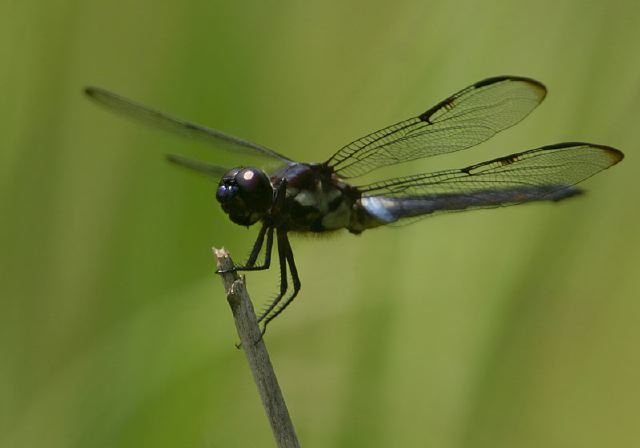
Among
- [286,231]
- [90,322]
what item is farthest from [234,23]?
[90,322]

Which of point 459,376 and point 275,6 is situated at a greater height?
point 275,6

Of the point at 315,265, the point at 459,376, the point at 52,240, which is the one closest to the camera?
the point at 459,376

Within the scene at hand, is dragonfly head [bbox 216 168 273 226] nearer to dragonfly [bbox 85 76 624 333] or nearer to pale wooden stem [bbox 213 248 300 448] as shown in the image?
dragonfly [bbox 85 76 624 333]

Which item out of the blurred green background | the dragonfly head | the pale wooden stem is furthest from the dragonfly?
the pale wooden stem

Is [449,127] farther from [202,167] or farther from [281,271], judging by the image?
[202,167]

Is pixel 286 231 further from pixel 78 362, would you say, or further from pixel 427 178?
pixel 78 362

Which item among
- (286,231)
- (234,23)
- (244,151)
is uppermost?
(234,23)

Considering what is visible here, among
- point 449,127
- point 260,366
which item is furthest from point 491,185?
point 260,366
